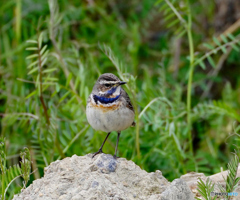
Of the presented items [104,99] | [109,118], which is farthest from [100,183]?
[104,99]

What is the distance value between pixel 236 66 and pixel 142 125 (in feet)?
11.6

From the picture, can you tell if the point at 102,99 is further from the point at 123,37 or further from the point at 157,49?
the point at 157,49

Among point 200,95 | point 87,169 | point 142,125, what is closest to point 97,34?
point 200,95

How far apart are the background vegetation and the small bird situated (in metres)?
0.14

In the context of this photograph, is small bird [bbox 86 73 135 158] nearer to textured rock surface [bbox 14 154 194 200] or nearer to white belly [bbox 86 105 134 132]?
white belly [bbox 86 105 134 132]

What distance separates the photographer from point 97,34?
8312mm

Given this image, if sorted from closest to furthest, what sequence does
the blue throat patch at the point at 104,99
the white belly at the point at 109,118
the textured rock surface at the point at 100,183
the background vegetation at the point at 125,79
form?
the textured rock surface at the point at 100,183, the white belly at the point at 109,118, the blue throat patch at the point at 104,99, the background vegetation at the point at 125,79

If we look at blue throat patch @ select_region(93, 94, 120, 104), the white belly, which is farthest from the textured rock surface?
blue throat patch @ select_region(93, 94, 120, 104)

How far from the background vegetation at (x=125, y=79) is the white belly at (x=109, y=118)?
0.18 metres

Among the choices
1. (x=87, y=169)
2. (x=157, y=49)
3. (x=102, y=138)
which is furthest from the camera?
(x=157, y=49)

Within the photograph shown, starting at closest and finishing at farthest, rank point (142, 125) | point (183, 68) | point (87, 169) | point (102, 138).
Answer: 1. point (87, 169)
2. point (102, 138)
3. point (142, 125)
4. point (183, 68)

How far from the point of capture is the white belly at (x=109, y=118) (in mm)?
4199

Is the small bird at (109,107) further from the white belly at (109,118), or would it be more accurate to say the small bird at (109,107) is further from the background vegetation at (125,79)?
the background vegetation at (125,79)

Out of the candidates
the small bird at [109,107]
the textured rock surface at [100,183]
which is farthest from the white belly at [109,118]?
the textured rock surface at [100,183]
